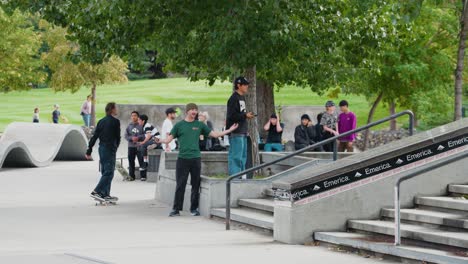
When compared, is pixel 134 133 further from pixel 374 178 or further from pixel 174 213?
pixel 374 178

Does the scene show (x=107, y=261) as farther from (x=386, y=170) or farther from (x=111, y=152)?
(x=111, y=152)

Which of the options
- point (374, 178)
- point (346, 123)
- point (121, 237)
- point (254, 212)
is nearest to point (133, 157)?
point (346, 123)

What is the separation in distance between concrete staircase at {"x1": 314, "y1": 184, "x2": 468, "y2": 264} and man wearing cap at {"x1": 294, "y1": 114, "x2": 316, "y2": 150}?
34.3 ft

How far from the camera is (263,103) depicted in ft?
113

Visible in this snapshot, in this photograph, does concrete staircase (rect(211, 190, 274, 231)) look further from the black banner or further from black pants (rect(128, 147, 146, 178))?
black pants (rect(128, 147, 146, 178))

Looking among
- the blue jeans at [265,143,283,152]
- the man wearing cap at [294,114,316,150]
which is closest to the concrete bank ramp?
the blue jeans at [265,143,283,152]

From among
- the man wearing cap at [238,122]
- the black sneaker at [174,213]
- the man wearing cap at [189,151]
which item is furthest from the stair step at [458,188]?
the black sneaker at [174,213]

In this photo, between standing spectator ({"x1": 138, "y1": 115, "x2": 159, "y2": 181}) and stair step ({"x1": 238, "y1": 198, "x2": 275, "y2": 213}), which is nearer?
stair step ({"x1": 238, "y1": 198, "x2": 275, "y2": 213})

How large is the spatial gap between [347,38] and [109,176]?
21.0 ft

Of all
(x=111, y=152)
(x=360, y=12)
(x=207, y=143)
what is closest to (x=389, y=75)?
(x=207, y=143)

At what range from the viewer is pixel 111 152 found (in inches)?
799

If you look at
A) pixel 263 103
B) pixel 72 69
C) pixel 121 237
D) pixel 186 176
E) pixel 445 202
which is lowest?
pixel 121 237

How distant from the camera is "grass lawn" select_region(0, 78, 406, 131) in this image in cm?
7700

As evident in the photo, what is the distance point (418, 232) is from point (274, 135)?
13.2m
